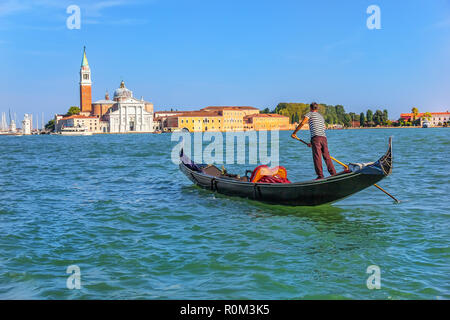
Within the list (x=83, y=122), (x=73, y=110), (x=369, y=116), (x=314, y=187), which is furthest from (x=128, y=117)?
(x=314, y=187)

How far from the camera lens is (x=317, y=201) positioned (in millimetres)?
6078

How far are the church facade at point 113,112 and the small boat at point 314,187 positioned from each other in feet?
252

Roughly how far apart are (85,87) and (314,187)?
89.5 meters

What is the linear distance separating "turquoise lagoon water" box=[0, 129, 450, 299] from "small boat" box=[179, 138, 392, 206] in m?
0.17

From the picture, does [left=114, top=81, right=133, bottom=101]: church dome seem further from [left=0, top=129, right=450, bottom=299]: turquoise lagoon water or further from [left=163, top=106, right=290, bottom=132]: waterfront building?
[left=0, top=129, right=450, bottom=299]: turquoise lagoon water

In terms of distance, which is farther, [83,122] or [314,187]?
[83,122]

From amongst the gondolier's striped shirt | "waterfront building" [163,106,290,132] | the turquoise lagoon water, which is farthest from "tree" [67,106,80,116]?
the gondolier's striped shirt

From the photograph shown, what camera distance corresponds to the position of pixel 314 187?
591cm

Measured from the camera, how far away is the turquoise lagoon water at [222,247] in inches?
137

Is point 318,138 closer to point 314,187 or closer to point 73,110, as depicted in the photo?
point 314,187

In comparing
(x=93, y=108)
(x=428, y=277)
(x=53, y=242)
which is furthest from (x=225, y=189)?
(x=93, y=108)

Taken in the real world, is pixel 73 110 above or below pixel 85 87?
below

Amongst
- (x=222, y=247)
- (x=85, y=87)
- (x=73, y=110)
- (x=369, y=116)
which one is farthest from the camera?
(x=369, y=116)
